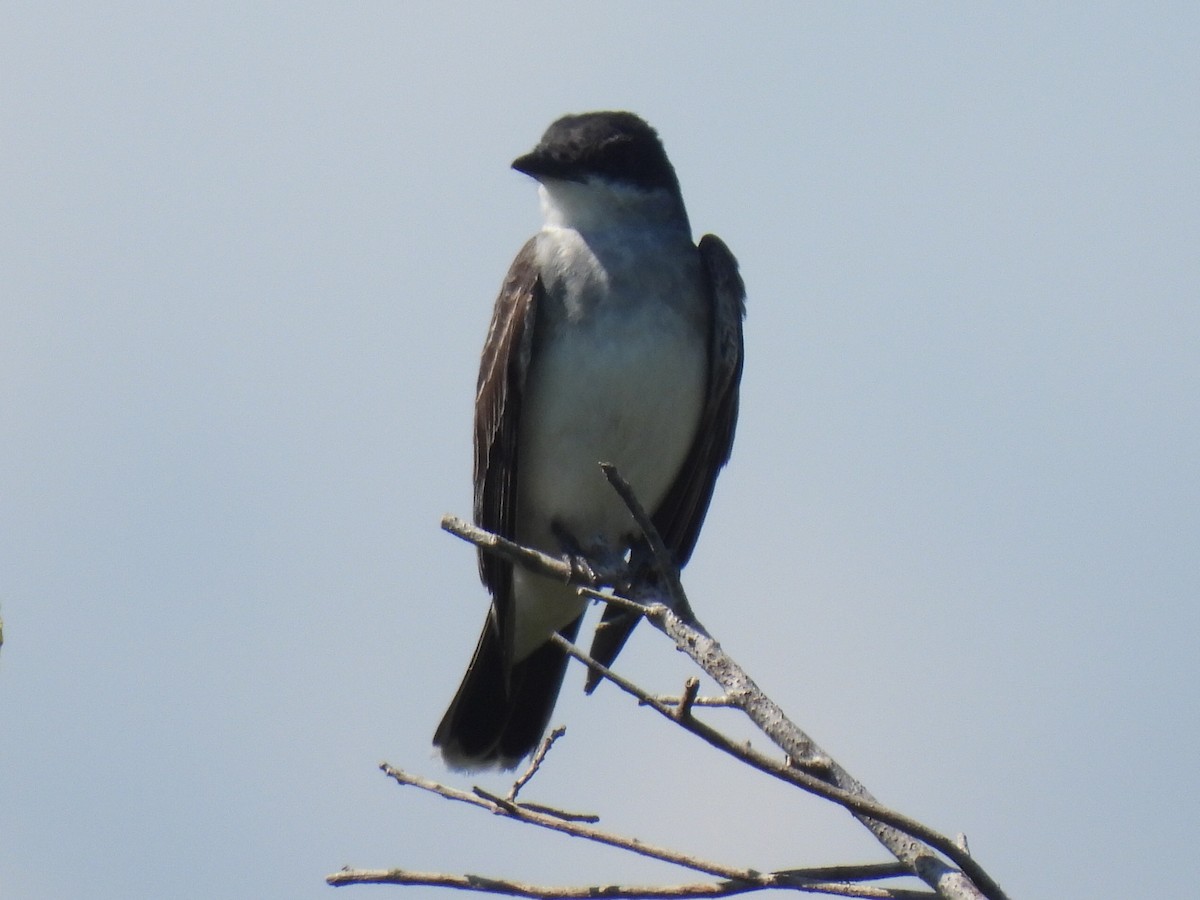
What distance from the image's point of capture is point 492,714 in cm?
795

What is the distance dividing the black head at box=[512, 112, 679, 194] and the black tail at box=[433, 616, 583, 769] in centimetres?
212

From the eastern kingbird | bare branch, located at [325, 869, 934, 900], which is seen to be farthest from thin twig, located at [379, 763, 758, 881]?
the eastern kingbird

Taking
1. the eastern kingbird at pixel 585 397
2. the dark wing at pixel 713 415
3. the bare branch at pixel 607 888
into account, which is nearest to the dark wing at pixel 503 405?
the eastern kingbird at pixel 585 397

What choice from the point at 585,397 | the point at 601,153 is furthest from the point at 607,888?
the point at 601,153

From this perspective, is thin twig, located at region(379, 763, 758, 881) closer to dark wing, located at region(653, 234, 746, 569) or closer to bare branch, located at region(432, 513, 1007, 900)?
bare branch, located at region(432, 513, 1007, 900)

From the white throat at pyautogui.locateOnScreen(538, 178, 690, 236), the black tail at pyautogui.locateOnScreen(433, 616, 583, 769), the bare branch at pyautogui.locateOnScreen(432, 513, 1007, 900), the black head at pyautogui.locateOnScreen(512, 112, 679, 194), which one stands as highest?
the black head at pyautogui.locateOnScreen(512, 112, 679, 194)

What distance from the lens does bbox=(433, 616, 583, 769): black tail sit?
790 centimetres

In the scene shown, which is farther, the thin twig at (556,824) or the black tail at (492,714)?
the black tail at (492,714)

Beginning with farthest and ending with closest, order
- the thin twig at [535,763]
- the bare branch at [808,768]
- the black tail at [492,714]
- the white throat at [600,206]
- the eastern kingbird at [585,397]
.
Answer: the black tail at [492,714] < the white throat at [600,206] < the eastern kingbird at [585,397] < the thin twig at [535,763] < the bare branch at [808,768]

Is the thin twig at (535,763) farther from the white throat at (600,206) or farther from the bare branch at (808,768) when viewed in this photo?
the white throat at (600,206)

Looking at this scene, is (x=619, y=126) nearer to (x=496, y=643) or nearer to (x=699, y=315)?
(x=699, y=315)

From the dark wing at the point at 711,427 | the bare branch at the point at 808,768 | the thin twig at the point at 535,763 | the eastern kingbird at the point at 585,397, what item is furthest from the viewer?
the dark wing at the point at 711,427

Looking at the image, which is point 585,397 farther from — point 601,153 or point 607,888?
point 607,888

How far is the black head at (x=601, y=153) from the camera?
311 inches
